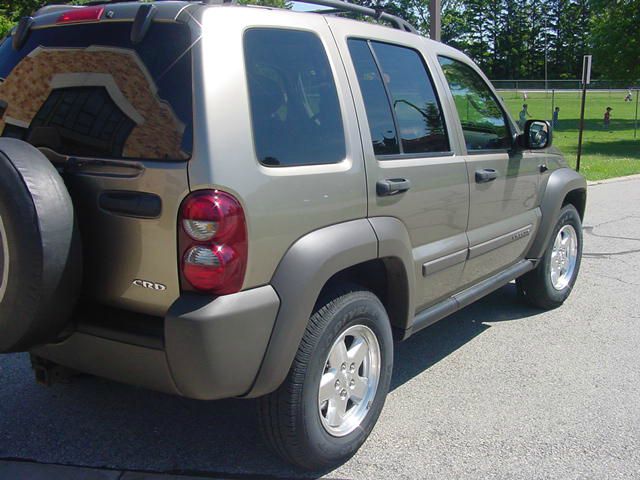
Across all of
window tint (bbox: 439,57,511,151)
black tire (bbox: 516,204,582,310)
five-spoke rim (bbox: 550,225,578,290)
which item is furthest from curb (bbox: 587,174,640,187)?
window tint (bbox: 439,57,511,151)

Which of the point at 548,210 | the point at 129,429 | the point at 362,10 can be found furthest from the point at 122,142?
the point at 548,210

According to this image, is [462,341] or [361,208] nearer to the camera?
[361,208]

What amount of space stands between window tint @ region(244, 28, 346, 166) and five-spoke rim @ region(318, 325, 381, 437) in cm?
86

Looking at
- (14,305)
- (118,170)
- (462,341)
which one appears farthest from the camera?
(462,341)

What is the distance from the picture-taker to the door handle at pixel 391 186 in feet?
10.3

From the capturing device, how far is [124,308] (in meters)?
2.71

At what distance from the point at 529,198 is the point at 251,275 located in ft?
9.53

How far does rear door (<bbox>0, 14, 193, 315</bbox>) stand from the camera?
8.23 feet

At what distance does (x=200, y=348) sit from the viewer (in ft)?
7.91

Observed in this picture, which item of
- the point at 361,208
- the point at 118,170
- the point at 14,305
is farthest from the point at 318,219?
the point at 14,305

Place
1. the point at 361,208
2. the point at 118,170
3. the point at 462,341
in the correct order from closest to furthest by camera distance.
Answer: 1. the point at 118,170
2. the point at 361,208
3. the point at 462,341

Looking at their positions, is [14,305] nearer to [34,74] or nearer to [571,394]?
[34,74]

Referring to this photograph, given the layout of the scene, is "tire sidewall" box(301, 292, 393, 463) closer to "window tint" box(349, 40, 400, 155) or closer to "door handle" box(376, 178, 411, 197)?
"door handle" box(376, 178, 411, 197)

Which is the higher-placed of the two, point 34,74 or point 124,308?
point 34,74
